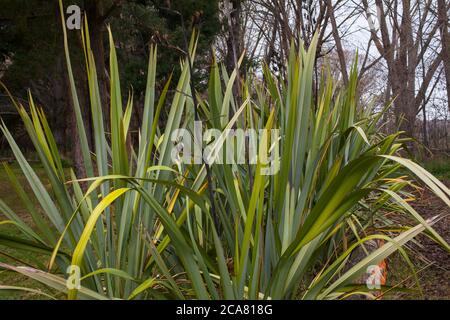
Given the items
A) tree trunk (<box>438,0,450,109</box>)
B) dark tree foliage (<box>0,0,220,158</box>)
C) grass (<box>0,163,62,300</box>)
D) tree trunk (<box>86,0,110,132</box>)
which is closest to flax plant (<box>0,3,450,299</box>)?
grass (<box>0,163,62,300</box>)

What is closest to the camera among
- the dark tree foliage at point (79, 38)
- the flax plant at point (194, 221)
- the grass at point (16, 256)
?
the flax plant at point (194, 221)

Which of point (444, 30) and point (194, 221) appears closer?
point (194, 221)

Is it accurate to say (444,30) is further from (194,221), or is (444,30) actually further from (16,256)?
(194,221)

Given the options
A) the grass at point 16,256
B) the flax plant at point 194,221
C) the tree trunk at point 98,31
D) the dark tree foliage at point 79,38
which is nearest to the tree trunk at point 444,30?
the dark tree foliage at point 79,38

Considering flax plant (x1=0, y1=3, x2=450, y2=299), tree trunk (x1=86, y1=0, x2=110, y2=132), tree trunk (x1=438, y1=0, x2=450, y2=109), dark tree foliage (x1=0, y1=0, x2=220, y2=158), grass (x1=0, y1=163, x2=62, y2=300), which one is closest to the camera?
flax plant (x1=0, y1=3, x2=450, y2=299)

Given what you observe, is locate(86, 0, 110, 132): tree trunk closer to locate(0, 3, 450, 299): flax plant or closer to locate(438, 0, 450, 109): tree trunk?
Result: locate(0, 3, 450, 299): flax plant

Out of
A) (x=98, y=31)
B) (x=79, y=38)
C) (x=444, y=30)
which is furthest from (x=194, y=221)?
(x=444, y=30)

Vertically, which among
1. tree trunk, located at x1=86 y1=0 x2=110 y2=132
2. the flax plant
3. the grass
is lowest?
the grass

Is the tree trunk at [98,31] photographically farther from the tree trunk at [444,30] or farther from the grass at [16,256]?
the tree trunk at [444,30]

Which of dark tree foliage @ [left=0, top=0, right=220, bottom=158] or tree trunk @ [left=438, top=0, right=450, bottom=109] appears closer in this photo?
dark tree foliage @ [left=0, top=0, right=220, bottom=158]

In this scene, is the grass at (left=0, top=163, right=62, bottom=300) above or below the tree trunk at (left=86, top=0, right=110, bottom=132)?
below

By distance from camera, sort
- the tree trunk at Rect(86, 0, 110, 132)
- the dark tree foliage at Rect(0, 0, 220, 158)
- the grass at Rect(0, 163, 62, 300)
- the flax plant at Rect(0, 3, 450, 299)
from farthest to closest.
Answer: the dark tree foliage at Rect(0, 0, 220, 158), the tree trunk at Rect(86, 0, 110, 132), the grass at Rect(0, 163, 62, 300), the flax plant at Rect(0, 3, 450, 299)
